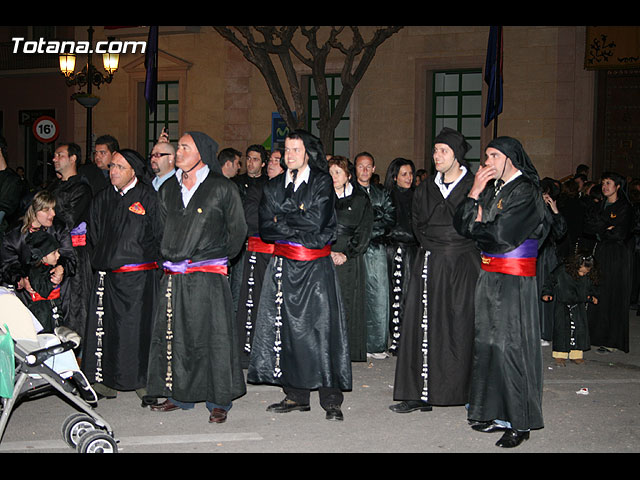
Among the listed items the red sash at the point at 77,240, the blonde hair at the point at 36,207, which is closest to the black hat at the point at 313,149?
the blonde hair at the point at 36,207

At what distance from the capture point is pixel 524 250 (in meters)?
6.21

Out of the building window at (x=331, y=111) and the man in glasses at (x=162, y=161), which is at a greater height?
the building window at (x=331, y=111)

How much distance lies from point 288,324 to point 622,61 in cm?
1485

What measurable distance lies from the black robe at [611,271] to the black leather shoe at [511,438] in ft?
14.5

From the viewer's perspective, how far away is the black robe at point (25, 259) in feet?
23.5

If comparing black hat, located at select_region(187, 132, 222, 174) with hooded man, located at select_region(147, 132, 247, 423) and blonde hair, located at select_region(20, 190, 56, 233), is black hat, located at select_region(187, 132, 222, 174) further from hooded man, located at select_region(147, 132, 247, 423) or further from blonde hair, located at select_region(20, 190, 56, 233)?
blonde hair, located at select_region(20, 190, 56, 233)

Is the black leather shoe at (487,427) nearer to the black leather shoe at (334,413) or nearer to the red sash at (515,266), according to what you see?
the black leather shoe at (334,413)

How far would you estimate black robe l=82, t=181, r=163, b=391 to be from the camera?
713cm

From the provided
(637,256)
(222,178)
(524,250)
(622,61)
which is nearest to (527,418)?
(524,250)

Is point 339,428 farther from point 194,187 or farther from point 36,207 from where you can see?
point 36,207

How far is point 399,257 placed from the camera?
387 inches

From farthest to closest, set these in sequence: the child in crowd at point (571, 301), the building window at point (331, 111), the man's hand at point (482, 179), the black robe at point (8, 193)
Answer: the building window at point (331, 111) → the child in crowd at point (571, 301) → the black robe at point (8, 193) → the man's hand at point (482, 179)

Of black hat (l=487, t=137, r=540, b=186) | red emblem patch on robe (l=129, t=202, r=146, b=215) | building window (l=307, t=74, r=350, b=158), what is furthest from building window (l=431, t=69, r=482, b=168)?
black hat (l=487, t=137, r=540, b=186)

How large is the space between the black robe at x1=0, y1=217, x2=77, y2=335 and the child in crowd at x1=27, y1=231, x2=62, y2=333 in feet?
0.14
